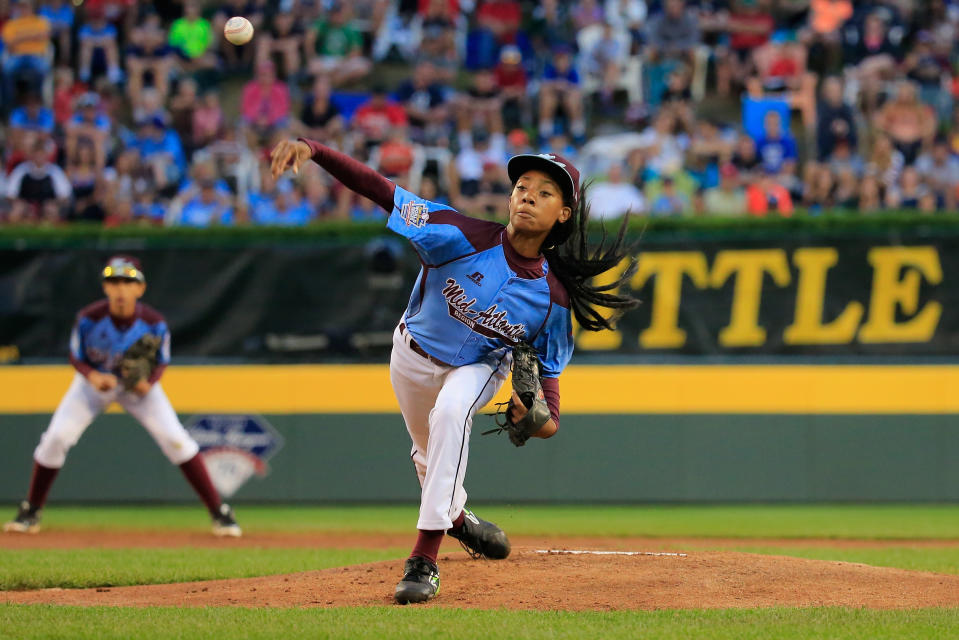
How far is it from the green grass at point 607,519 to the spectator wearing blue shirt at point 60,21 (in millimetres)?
6757

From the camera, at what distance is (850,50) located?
16391 millimetres

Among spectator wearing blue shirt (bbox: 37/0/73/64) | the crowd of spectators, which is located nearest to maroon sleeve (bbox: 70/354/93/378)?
the crowd of spectators

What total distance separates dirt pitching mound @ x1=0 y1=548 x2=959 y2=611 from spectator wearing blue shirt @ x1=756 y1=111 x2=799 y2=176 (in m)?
8.24

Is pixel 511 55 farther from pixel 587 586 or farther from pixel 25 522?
pixel 587 586

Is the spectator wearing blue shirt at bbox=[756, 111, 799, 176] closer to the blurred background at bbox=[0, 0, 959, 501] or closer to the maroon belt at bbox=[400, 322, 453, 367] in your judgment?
the blurred background at bbox=[0, 0, 959, 501]

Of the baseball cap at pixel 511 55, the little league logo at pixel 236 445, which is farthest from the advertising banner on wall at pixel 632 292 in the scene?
the baseball cap at pixel 511 55

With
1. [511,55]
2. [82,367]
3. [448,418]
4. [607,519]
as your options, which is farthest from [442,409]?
[511,55]

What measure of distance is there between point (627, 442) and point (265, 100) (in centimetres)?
665

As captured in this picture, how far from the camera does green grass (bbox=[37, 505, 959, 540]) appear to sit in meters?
10.2

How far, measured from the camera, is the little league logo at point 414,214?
579 cm

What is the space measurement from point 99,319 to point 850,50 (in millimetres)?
10844

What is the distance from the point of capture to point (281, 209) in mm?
13430

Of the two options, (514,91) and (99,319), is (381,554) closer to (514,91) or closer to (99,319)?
(99,319)

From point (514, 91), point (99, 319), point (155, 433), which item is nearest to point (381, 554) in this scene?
point (155, 433)
